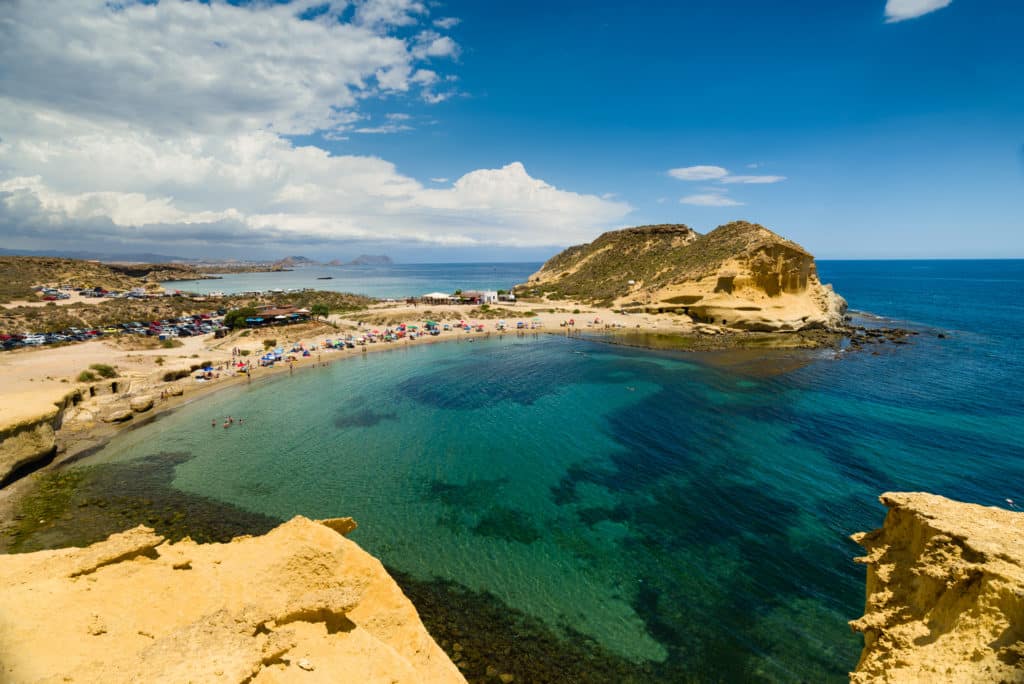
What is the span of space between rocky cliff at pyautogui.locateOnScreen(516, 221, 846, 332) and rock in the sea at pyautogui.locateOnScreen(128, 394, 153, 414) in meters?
71.5

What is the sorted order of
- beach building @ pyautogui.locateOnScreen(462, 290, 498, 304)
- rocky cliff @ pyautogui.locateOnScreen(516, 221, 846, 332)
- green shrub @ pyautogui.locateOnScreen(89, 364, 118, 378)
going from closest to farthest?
1. green shrub @ pyautogui.locateOnScreen(89, 364, 118, 378)
2. rocky cliff @ pyautogui.locateOnScreen(516, 221, 846, 332)
3. beach building @ pyautogui.locateOnScreen(462, 290, 498, 304)

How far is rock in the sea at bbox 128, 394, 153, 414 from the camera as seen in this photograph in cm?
3362

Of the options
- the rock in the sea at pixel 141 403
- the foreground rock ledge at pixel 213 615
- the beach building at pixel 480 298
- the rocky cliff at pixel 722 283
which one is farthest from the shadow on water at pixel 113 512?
the beach building at pixel 480 298

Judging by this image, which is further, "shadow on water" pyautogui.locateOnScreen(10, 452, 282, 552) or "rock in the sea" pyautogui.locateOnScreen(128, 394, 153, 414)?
"rock in the sea" pyautogui.locateOnScreen(128, 394, 153, 414)

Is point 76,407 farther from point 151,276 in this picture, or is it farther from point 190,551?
point 151,276

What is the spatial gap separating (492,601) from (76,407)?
36724 mm

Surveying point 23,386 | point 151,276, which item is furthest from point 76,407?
point 151,276

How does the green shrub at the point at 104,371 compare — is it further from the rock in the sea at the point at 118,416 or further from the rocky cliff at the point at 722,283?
the rocky cliff at the point at 722,283

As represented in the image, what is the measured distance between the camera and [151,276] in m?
183

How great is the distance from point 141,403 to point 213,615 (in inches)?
1418

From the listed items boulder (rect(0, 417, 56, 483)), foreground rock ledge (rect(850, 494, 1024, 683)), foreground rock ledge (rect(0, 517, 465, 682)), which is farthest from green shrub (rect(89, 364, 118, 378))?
foreground rock ledge (rect(850, 494, 1024, 683))

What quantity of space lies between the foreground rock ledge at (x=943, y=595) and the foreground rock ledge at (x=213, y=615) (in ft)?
27.9

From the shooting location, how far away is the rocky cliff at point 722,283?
63.7 m

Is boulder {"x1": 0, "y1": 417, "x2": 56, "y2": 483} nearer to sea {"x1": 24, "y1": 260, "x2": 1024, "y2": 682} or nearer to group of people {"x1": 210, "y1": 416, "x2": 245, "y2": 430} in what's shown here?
sea {"x1": 24, "y1": 260, "x2": 1024, "y2": 682}
